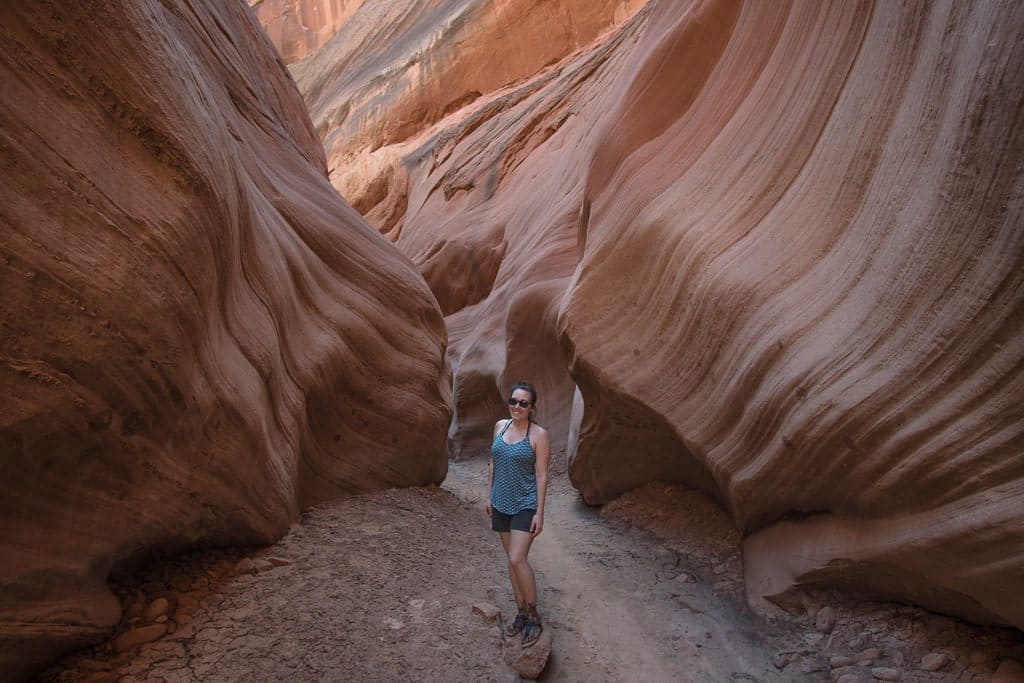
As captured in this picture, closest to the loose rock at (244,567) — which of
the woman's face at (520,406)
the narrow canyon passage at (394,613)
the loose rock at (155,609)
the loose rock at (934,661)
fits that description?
the narrow canyon passage at (394,613)

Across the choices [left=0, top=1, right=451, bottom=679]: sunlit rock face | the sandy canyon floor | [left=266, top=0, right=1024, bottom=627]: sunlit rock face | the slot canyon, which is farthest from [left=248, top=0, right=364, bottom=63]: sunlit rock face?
the sandy canyon floor

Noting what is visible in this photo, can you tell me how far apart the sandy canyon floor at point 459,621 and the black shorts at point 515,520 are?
19.8 inches

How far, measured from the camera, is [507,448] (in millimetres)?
3500

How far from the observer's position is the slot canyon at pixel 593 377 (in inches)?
95.7

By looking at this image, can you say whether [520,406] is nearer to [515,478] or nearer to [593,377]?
[515,478]

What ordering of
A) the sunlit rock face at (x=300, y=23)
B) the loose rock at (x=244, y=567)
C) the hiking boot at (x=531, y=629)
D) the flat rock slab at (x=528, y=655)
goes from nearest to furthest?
the flat rock slab at (x=528, y=655)
the hiking boot at (x=531, y=629)
the loose rock at (x=244, y=567)
the sunlit rock face at (x=300, y=23)

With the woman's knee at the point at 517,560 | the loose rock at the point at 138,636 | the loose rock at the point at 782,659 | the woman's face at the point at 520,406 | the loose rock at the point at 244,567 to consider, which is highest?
the woman's face at the point at 520,406

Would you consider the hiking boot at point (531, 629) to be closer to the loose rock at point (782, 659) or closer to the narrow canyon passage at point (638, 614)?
the narrow canyon passage at point (638, 614)

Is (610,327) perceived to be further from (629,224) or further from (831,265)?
(831,265)

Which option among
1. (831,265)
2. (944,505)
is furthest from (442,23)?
(944,505)

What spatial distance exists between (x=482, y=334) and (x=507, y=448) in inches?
234

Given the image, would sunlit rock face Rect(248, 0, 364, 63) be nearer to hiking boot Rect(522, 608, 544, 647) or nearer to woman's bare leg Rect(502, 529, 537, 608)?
woman's bare leg Rect(502, 529, 537, 608)

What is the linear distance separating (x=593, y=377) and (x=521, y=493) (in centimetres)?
195

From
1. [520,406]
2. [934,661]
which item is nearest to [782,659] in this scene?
[934,661]
